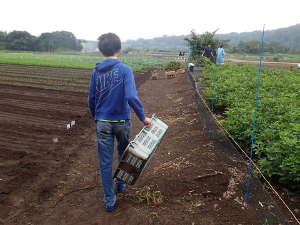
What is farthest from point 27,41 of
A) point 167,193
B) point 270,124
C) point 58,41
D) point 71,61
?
point 167,193

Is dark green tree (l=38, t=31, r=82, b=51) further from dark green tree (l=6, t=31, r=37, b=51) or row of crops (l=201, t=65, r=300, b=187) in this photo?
row of crops (l=201, t=65, r=300, b=187)

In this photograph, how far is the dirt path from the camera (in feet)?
12.2

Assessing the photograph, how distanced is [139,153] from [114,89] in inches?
30.4

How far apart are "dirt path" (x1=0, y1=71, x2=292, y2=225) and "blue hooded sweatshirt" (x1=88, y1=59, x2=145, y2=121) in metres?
1.13

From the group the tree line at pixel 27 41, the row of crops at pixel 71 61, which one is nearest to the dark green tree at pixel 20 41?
the tree line at pixel 27 41

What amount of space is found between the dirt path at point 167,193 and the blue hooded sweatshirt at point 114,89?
3.71 ft

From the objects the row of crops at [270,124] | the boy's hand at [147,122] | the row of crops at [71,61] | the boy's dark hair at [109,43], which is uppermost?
the boy's dark hair at [109,43]

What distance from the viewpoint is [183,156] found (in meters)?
5.53

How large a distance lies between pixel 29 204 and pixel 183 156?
2.50 metres

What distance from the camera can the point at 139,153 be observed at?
369cm

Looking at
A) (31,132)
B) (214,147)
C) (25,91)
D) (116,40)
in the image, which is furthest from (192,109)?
(25,91)

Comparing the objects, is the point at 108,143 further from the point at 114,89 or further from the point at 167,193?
the point at 167,193

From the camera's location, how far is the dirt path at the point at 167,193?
3713 millimetres

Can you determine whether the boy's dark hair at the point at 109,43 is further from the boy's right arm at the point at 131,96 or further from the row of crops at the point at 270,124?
the row of crops at the point at 270,124
